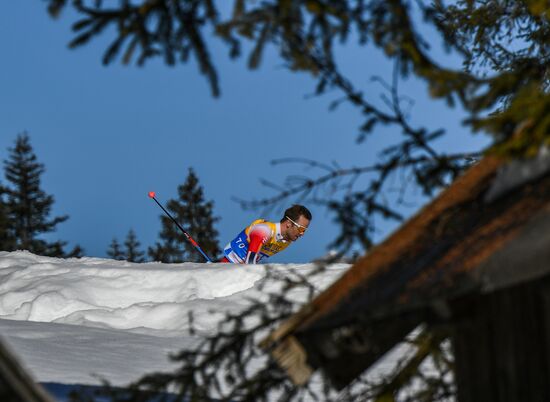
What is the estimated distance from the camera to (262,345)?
2.69m

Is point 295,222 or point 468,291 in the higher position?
point 295,222

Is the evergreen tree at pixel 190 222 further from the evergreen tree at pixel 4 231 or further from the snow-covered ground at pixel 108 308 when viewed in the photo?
the snow-covered ground at pixel 108 308

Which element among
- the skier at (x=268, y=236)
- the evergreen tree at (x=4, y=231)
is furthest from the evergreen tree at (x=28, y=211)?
the skier at (x=268, y=236)

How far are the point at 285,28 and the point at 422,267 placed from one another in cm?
98

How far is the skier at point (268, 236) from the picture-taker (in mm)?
12625

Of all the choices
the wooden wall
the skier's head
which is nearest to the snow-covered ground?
the skier's head

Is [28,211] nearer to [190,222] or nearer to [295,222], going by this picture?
[190,222]

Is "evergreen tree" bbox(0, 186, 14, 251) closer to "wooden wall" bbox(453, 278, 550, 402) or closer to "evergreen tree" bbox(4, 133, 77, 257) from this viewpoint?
"evergreen tree" bbox(4, 133, 77, 257)

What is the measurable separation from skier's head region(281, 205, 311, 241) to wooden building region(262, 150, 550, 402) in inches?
373

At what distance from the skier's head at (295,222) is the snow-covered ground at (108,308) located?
1.78 m

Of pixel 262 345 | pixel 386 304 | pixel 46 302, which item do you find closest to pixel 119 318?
pixel 46 302

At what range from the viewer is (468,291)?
211 centimetres

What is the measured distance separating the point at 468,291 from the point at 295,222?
10516 millimetres

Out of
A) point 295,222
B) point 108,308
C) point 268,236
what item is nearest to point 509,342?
point 108,308
